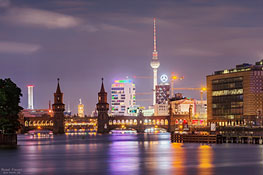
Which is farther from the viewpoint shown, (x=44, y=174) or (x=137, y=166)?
(x=137, y=166)

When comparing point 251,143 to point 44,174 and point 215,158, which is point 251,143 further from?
point 44,174

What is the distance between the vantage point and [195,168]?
84312mm

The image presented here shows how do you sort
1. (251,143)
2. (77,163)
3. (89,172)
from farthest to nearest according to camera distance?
(251,143) < (77,163) < (89,172)

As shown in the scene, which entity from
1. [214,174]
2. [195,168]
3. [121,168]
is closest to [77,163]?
[121,168]

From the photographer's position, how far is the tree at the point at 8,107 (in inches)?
5103

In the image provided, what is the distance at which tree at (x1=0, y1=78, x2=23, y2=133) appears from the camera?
425 feet

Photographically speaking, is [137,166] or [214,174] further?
[137,166]

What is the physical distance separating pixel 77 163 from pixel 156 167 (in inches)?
616

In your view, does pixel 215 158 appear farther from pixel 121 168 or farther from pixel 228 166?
pixel 121 168

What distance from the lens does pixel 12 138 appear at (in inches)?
5556

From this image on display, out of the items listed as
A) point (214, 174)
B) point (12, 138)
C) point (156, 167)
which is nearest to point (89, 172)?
point (156, 167)

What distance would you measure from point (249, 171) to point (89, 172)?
21.7 metres

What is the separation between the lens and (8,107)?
434 ft

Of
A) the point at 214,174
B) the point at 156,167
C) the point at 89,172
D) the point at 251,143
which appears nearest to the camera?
the point at 214,174
